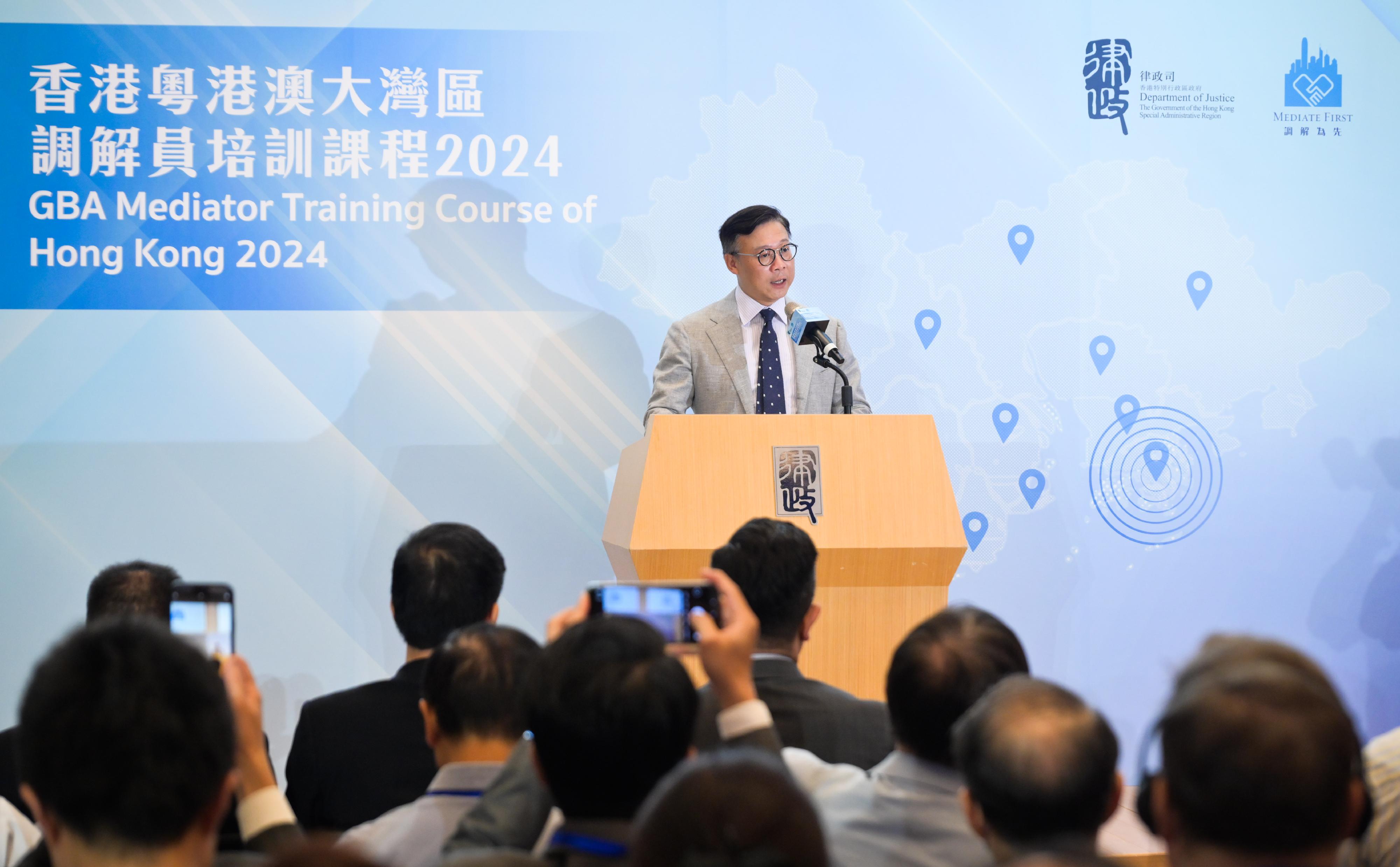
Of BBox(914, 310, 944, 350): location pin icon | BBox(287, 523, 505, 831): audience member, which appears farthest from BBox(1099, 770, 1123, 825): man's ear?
BBox(914, 310, 944, 350): location pin icon

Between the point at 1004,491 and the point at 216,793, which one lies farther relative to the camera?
the point at 1004,491

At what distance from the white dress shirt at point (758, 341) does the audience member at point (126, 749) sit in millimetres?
2648

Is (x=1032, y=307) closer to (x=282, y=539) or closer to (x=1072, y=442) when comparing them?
(x=1072, y=442)

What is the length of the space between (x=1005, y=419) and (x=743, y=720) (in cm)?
310

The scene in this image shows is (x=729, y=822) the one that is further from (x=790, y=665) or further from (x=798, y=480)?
(x=798, y=480)

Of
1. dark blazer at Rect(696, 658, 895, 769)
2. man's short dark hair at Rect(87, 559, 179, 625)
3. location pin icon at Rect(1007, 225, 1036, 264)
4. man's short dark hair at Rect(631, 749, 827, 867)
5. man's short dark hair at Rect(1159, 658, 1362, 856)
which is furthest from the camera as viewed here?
location pin icon at Rect(1007, 225, 1036, 264)

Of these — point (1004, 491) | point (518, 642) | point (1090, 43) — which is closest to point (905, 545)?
point (518, 642)

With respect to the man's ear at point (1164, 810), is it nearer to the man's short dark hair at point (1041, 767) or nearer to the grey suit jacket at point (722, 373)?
the man's short dark hair at point (1041, 767)

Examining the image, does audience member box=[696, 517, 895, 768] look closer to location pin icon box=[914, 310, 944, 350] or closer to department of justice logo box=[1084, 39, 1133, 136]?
location pin icon box=[914, 310, 944, 350]

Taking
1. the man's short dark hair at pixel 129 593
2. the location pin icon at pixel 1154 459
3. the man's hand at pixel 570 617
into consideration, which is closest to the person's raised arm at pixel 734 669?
the man's hand at pixel 570 617

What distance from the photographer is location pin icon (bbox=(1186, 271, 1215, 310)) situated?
14.9ft

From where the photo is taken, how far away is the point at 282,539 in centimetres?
421

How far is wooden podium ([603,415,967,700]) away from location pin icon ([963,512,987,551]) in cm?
161

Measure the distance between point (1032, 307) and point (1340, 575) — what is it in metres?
1.59
